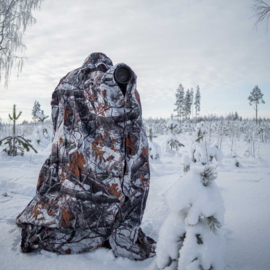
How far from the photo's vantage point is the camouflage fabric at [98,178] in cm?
141

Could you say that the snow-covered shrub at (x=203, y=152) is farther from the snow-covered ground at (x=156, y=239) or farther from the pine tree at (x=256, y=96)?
the pine tree at (x=256, y=96)

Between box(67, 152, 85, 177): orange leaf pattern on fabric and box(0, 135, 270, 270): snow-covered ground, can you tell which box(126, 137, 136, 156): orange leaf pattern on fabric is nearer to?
box(67, 152, 85, 177): orange leaf pattern on fabric

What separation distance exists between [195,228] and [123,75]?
45.4 inches

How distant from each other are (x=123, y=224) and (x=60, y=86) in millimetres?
1363

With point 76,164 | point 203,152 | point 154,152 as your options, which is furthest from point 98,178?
point 154,152

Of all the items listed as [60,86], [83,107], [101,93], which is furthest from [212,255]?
[60,86]

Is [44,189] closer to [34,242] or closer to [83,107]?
[34,242]

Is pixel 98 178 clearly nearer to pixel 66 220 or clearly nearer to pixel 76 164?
pixel 76 164

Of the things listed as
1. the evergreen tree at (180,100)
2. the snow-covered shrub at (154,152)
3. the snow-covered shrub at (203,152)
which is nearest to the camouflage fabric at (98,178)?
the snow-covered shrub at (203,152)

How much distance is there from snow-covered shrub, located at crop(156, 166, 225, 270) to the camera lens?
85 centimetres

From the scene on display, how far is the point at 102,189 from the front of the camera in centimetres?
144

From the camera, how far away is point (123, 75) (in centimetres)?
137

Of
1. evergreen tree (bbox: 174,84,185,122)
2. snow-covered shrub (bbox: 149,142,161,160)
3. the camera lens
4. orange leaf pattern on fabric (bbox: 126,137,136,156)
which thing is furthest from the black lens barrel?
evergreen tree (bbox: 174,84,185,122)

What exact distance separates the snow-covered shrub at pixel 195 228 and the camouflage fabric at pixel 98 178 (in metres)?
0.52
